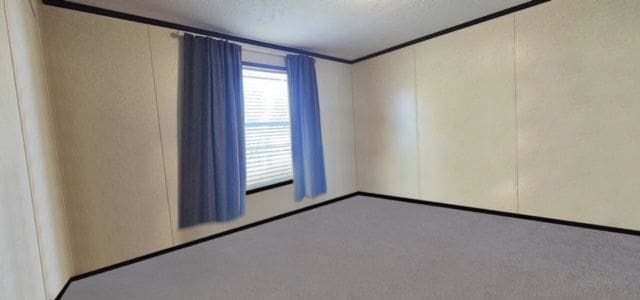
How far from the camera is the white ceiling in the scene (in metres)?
2.27

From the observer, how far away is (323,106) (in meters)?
3.91

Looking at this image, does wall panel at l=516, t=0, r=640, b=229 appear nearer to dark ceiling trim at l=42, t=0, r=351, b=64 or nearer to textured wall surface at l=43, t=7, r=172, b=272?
dark ceiling trim at l=42, t=0, r=351, b=64

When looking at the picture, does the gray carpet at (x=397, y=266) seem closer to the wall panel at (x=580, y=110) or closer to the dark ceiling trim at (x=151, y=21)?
the wall panel at (x=580, y=110)

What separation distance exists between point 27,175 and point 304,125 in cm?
250

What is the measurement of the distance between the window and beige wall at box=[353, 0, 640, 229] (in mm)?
1480

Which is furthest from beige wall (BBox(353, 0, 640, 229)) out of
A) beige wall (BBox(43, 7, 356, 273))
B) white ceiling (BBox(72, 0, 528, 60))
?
beige wall (BBox(43, 7, 356, 273))

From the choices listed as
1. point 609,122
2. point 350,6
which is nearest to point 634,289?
point 609,122

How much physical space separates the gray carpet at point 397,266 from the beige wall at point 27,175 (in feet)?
1.43

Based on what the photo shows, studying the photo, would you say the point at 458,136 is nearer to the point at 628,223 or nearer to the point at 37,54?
the point at 628,223

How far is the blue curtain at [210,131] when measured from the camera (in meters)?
2.57

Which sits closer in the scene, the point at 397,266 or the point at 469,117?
the point at 397,266

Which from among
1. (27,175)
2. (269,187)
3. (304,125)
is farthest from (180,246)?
(304,125)

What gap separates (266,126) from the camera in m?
3.31

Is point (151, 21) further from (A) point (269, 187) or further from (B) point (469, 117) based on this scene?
(B) point (469, 117)
